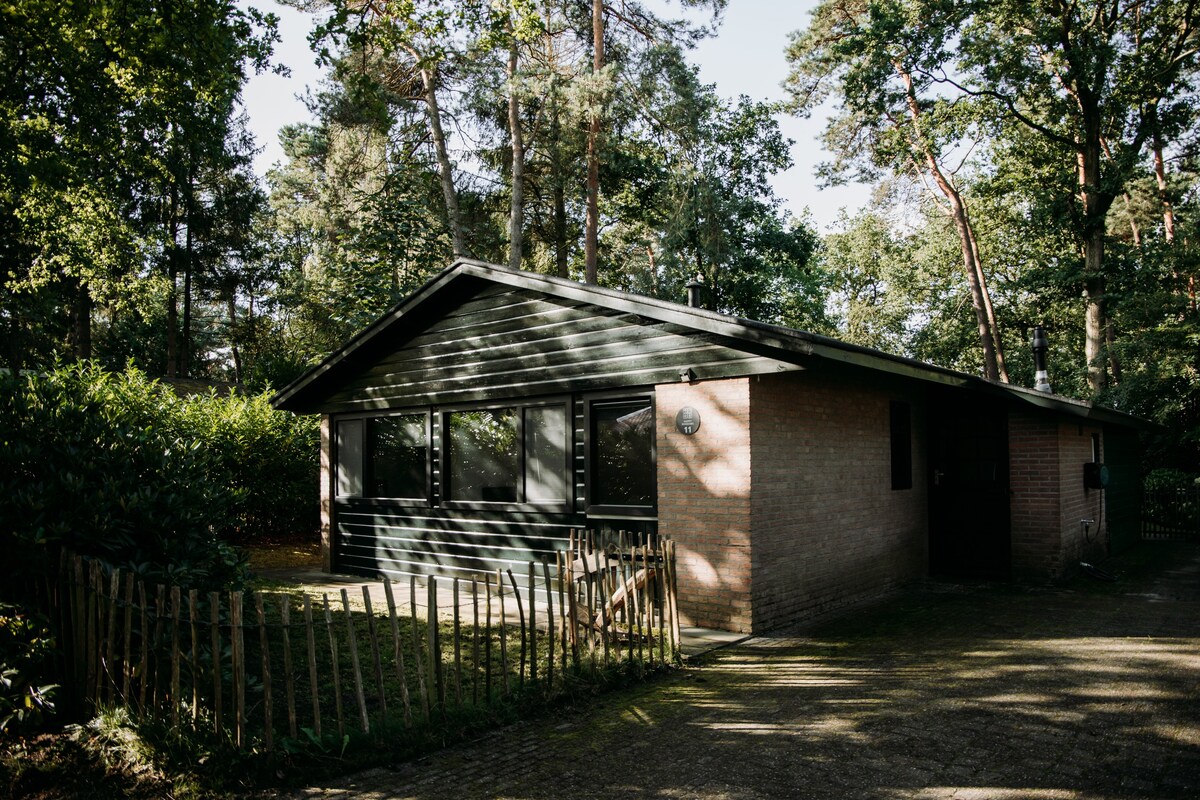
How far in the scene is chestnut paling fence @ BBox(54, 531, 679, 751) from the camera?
14.3 ft

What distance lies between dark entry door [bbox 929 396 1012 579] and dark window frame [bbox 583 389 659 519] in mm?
5279

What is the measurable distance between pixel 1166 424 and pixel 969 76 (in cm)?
1141

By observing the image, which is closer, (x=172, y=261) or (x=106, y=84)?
(x=106, y=84)

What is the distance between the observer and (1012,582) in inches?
431

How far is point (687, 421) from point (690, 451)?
315 millimetres

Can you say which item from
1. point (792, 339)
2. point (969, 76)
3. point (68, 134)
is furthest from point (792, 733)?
point (969, 76)

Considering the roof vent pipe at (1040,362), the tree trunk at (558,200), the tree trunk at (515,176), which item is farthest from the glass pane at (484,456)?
the tree trunk at (558,200)

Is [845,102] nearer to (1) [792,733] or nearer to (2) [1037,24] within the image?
(2) [1037,24]

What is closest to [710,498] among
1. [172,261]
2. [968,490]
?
[968,490]

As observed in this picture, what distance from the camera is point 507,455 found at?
10445 millimetres

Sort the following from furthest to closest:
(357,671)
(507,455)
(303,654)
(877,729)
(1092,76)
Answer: (1092,76) → (507,455) → (303,654) → (877,729) → (357,671)

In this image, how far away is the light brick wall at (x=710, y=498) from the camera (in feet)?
25.3

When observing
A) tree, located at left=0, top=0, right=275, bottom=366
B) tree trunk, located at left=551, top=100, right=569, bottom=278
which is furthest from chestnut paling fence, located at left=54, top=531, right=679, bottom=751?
tree trunk, located at left=551, top=100, right=569, bottom=278

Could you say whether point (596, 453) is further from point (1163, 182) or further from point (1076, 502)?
point (1163, 182)
